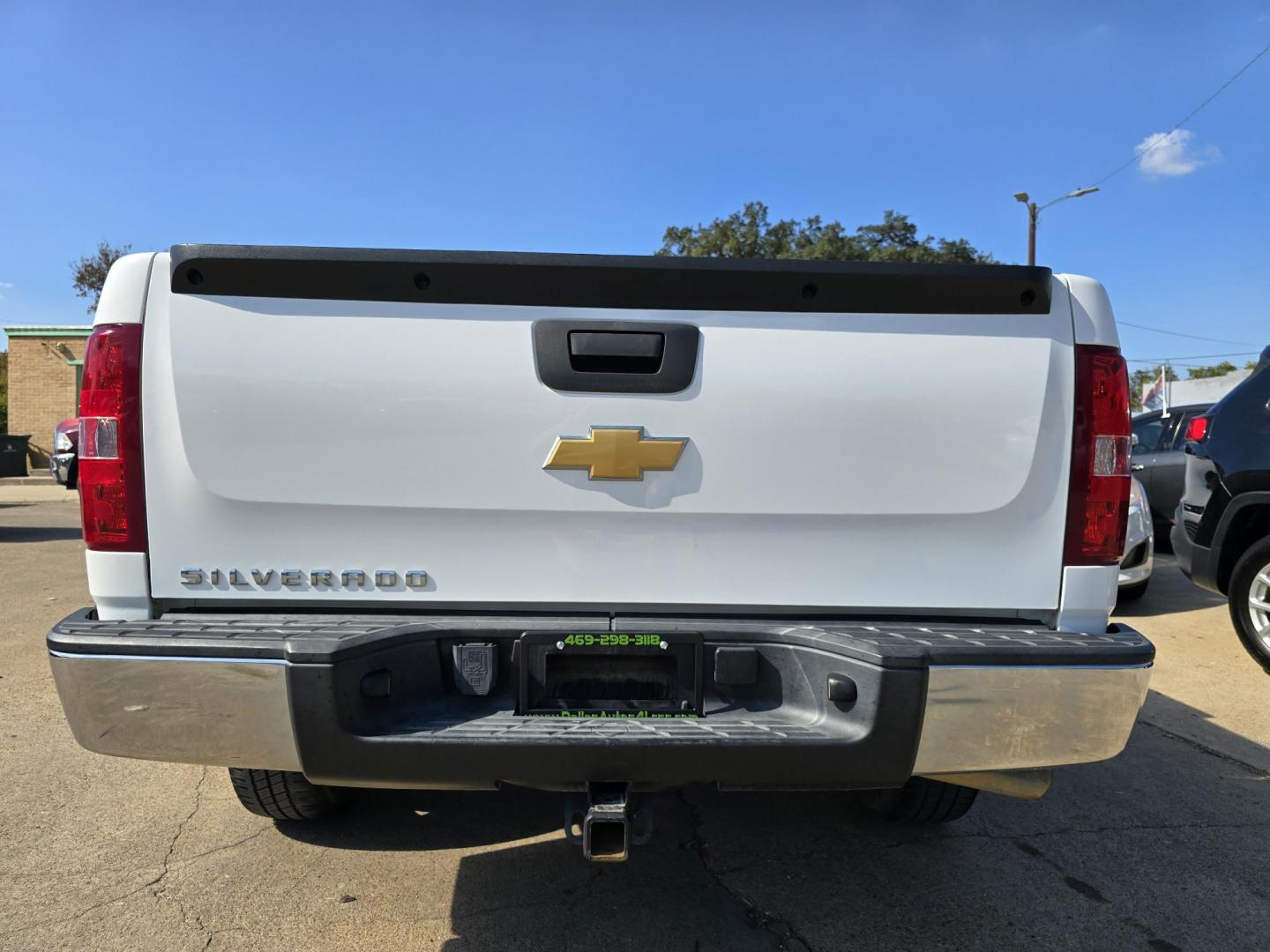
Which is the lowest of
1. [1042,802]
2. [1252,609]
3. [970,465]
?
[1042,802]

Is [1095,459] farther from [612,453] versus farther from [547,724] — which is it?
[547,724]

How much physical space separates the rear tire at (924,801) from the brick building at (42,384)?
91.8 feet

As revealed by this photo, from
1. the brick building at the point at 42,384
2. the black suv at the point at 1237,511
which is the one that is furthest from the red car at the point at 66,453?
the black suv at the point at 1237,511

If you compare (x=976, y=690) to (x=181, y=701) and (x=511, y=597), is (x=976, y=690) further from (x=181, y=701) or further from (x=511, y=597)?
(x=181, y=701)

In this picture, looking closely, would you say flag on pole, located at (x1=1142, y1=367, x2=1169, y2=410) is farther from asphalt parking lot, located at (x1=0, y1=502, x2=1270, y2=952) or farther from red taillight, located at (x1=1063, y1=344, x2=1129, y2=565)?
red taillight, located at (x1=1063, y1=344, x2=1129, y2=565)

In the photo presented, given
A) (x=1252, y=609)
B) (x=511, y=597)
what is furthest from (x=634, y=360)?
(x=1252, y=609)

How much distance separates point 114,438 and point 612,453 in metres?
1.20

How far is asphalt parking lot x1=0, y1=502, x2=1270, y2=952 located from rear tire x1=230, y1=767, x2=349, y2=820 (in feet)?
0.38

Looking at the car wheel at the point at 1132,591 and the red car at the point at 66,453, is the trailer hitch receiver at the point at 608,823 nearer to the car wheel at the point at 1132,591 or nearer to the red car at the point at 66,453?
the car wheel at the point at 1132,591

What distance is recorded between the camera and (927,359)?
7.06 ft

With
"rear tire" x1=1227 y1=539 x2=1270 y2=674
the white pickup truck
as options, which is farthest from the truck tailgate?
"rear tire" x1=1227 y1=539 x2=1270 y2=674

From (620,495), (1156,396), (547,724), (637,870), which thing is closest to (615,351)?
(620,495)

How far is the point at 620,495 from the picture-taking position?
7.05ft

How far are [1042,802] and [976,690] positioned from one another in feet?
6.38
